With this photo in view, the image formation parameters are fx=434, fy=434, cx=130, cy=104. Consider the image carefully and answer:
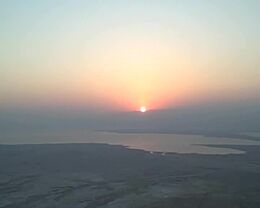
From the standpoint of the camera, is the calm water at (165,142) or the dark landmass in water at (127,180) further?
the calm water at (165,142)

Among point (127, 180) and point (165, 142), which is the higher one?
point (165, 142)

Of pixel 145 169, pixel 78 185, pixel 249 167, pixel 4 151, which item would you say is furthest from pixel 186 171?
pixel 4 151

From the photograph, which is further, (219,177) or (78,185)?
(219,177)

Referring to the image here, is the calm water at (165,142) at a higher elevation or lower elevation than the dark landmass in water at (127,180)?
higher

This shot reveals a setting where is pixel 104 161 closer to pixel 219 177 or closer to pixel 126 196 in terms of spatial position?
pixel 219 177

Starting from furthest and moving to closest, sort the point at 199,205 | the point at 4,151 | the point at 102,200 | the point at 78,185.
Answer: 1. the point at 4,151
2. the point at 78,185
3. the point at 102,200
4. the point at 199,205

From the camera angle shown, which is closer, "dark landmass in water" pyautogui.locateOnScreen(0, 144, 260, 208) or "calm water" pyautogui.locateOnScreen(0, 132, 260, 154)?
"dark landmass in water" pyautogui.locateOnScreen(0, 144, 260, 208)

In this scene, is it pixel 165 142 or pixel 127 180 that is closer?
pixel 127 180

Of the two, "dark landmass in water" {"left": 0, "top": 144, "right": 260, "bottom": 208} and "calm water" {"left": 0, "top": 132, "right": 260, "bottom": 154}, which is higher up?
"calm water" {"left": 0, "top": 132, "right": 260, "bottom": 154}
